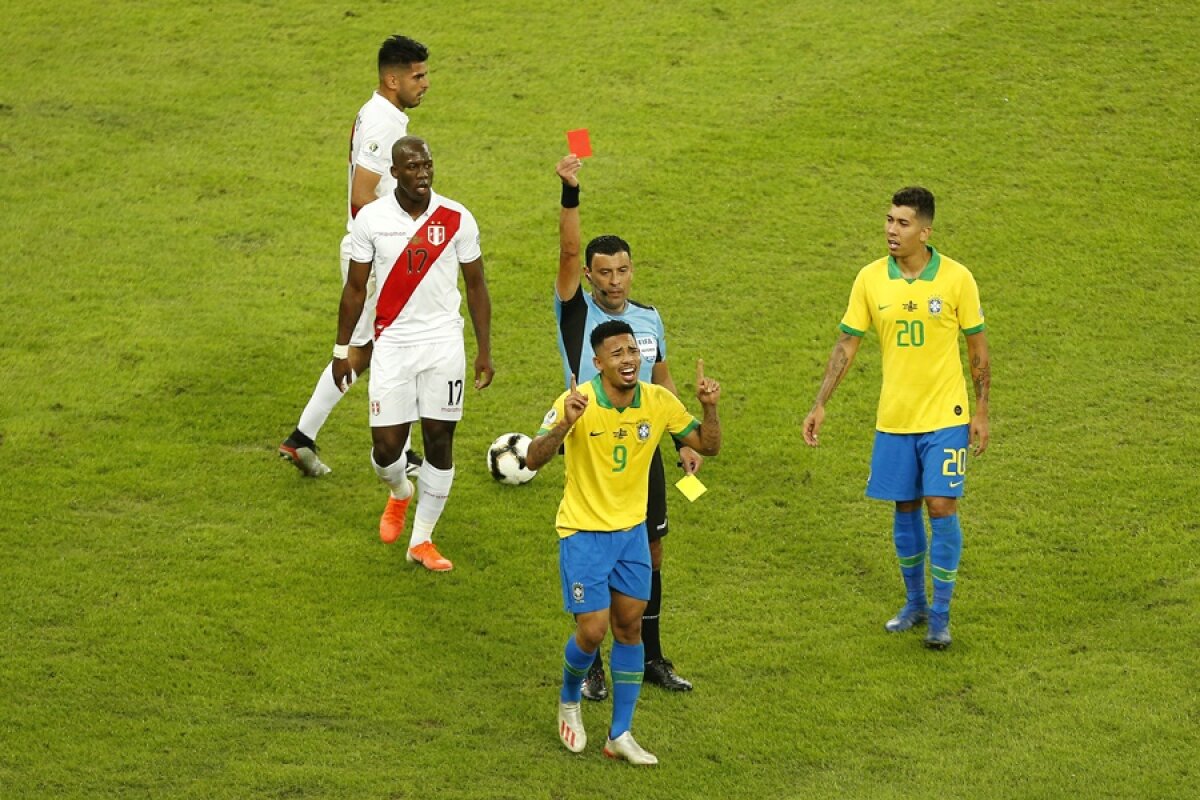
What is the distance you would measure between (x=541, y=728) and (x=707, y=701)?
2.84ft

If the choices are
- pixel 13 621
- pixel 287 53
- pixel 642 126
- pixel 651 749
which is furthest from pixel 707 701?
pixel 287 53

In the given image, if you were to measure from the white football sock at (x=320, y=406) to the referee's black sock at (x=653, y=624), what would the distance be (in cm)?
295

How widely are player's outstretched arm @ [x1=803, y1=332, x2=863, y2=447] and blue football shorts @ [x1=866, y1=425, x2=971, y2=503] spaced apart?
1.22 ft

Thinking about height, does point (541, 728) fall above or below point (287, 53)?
below

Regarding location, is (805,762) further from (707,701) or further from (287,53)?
(287,53)

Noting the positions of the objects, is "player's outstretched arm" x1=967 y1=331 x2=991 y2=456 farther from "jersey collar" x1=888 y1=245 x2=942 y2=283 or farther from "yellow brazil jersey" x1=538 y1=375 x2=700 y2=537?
"yellow brazil jersey" x1=538 y1=375 x2=700 y2=537

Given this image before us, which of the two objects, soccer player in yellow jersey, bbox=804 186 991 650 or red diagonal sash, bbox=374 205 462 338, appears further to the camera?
red diagonal sash, bbox=374 205 462 338

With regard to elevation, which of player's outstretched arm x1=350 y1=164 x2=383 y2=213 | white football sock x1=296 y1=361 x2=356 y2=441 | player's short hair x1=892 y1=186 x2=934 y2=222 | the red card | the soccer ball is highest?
the red card

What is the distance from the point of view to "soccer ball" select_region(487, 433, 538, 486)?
33.7 ft

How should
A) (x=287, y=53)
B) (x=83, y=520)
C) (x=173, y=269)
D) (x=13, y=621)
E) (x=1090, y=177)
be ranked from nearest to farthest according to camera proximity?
(x=13, y=621) → (x=83, y=520) → (x=173, y=269) → (x=1090, y=177) → (x=287, y=53)

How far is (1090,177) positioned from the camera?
13.8 m

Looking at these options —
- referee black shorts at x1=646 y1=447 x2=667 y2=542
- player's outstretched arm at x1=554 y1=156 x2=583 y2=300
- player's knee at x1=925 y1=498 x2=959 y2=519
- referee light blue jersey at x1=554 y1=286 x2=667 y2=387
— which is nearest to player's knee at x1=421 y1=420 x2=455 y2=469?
referee light blue jersey at x1=554 y1=286 x2=667 y2=387

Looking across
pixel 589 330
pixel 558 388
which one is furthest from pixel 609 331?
pixel 558 388

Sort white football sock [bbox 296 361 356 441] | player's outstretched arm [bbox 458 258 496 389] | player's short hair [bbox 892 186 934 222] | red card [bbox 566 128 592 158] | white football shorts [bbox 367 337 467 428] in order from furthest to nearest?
white football sock [bbox 296 361 356 441]
player's outstretched arm [bbox 458 258 496 389]
white football shorts [bbox 367 337 467 428]
player's short hair [bbox 892 186 934 222]
red card [bbox 566 128 592 158]
